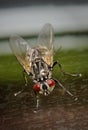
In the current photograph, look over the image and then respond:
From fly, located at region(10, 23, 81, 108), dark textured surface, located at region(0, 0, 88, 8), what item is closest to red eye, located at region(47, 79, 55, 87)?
fly, located at region(10, 23, 81, 108)

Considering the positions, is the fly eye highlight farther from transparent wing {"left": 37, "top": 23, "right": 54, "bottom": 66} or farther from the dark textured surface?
the dark textured surface

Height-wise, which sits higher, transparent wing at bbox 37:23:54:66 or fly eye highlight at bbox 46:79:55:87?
transparent wing at bbox 37:23:54:66

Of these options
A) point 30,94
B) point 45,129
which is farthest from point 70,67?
point 45,129

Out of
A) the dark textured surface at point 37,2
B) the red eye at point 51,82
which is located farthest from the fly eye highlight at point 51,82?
the dark textured surface at point 37,2

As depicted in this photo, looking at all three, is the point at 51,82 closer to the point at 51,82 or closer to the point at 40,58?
the point at 51,82

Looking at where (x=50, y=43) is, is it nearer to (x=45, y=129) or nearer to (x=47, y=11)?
(x=47, y=11)

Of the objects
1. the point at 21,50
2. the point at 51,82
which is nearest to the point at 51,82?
the point at 51,82
